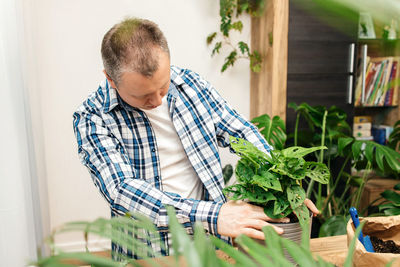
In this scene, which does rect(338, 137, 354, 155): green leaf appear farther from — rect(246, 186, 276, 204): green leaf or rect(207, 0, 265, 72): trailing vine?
rect(246, 186, 276, 204): green leaf

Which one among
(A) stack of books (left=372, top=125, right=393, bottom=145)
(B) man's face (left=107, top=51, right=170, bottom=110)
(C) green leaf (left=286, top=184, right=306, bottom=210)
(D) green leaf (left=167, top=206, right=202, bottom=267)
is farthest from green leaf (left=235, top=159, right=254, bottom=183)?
(A) stack of books (left=372, top=125, right=393, bottom=145)

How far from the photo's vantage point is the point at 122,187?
112cm

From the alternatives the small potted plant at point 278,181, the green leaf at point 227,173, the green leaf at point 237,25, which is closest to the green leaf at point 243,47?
the green leaf at point 237,25

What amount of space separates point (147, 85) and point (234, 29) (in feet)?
5.42

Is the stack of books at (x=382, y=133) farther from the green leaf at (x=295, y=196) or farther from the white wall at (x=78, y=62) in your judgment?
the green leaf at (x=295, y=196)

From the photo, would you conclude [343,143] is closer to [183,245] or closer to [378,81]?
[378,81]

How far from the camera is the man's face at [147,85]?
3.62 ft

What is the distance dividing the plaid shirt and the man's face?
16cm

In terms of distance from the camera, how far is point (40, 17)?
90.4 inches

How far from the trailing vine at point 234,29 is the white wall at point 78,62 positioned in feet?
0.27

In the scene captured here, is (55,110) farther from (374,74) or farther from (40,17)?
(374,74)

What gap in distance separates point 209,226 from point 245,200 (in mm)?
159

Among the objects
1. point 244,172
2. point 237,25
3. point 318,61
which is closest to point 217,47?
point 237,25

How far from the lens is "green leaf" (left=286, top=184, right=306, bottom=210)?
768 millimetres
